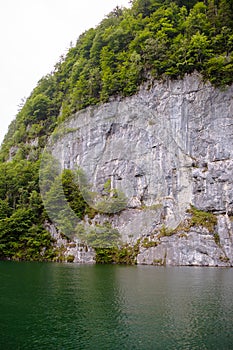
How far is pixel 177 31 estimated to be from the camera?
48.7 metres

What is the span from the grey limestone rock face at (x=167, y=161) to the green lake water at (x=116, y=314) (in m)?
12.6

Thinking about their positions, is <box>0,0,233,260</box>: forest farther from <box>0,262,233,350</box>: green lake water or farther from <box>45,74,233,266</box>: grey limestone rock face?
<box>0,262,233,350</box>: green lake water

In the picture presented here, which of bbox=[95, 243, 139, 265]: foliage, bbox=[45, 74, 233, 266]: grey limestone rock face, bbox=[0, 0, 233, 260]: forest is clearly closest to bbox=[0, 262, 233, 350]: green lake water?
bbox=[45, 74, 233, 266]: grey limestone rock face

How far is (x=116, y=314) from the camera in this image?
15.8 meters

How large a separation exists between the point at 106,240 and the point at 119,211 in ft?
13.8

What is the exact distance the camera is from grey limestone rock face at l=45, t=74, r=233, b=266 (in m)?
37.5

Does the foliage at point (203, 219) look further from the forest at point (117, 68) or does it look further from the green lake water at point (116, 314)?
the forest at point (117, 68)

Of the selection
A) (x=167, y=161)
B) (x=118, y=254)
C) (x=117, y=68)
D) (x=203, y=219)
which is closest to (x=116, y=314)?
(x=203, y=219)

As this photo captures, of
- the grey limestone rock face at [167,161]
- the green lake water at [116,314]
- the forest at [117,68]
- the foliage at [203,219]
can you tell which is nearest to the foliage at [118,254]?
the grey limestone rock face at [167,161]

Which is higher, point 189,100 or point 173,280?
point 189,100

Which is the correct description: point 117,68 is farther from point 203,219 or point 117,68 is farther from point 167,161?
point 203,219

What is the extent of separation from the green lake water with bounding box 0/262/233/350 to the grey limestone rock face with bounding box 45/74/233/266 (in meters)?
12.6

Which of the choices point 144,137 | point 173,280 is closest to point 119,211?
point 144,137

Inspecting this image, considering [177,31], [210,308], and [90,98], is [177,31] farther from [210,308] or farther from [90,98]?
[210,308]
